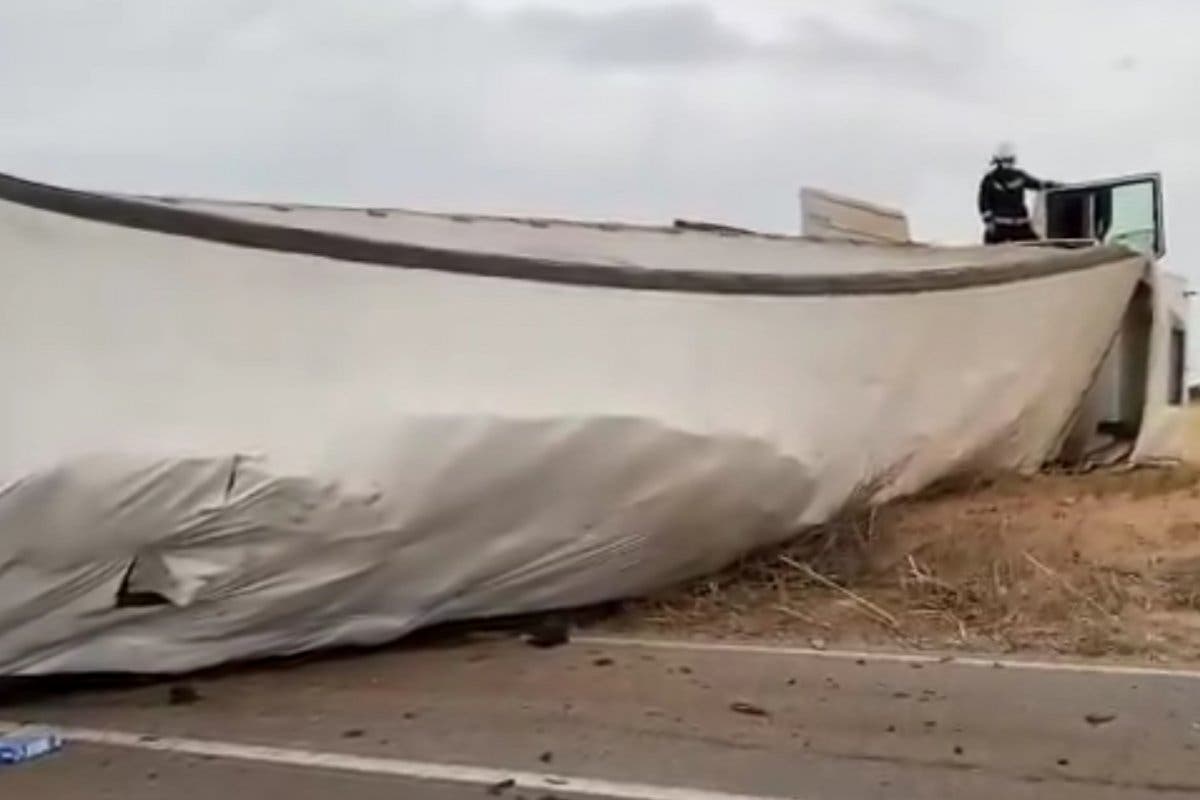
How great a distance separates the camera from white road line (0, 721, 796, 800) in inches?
165

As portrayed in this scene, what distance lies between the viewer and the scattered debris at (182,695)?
5473 mm

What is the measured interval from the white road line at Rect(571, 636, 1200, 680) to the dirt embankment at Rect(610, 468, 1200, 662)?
191 mm

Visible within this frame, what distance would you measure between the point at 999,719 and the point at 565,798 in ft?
5.07

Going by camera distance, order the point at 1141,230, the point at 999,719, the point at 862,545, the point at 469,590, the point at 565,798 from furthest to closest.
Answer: the point at 1141,230 < the point at 862,545 < the point at 469,590 < the point at 999,719 < the point at 565,798

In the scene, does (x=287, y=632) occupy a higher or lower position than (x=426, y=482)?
lower

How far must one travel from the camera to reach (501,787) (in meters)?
4.28

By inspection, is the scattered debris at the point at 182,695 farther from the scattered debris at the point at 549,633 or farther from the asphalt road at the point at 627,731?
the scattered debris at the point at 549,633

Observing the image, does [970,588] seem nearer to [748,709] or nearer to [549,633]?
[549,633]

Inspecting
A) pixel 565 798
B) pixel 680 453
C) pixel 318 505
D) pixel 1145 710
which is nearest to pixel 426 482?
pixel 318 505

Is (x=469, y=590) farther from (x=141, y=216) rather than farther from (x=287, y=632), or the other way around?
(x=141, y=216)

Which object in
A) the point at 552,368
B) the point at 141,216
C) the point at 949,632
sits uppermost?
the point at 141,216

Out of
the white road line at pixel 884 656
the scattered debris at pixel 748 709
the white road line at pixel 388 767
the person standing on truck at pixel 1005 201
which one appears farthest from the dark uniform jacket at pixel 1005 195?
the white road line at pixel 388 767

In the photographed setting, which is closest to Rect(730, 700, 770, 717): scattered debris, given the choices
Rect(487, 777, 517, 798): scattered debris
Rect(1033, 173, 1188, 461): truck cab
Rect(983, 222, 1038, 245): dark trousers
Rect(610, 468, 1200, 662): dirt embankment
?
Rect(487, 777, 517, 798): scattered debris

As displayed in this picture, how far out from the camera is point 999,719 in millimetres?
4969
